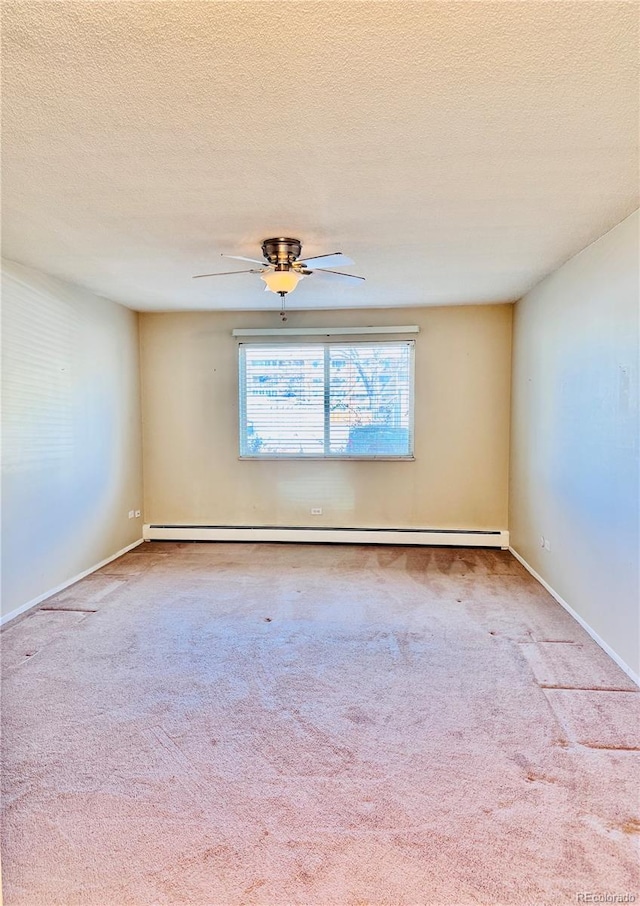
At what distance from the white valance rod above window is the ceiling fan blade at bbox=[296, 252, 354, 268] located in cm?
209

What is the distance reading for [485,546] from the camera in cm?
491

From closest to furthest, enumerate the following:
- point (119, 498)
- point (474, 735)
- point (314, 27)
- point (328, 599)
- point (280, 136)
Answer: point (314, 27)
point (280, 136)
point (474, 735)
point (328, 599)
point (119, 498)

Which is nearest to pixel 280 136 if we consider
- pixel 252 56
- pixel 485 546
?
pixel 252 56

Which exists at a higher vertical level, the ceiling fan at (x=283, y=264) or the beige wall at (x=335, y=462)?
the ceiling fan at (x=283, y=264)

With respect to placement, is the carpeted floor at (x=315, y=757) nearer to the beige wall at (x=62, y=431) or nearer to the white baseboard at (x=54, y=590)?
the white baseboard at (x=54, y=590)

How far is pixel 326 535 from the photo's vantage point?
5113mm

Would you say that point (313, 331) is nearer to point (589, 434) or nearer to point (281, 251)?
point (281, 251)

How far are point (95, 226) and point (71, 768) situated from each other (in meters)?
2.73

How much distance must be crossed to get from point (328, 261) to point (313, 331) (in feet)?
7.30

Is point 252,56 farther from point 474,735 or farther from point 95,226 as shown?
point 474,735

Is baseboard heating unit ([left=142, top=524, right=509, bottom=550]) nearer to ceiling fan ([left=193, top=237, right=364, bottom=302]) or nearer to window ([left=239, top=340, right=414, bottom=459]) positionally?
window ([left=239, top=340, right=414, bottom=459])

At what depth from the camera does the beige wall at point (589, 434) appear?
8.36 feet

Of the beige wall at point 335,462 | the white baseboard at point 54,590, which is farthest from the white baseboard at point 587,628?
the white baseboard at point 54,590

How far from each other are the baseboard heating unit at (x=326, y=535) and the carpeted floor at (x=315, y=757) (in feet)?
4.93
